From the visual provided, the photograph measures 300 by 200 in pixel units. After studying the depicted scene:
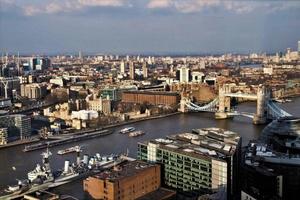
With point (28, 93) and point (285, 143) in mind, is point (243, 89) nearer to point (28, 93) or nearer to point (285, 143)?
point (28, 93)

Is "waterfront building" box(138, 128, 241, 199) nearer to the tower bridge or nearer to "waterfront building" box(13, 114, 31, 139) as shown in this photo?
"waterfront building" box(13, 114, 31, 139)

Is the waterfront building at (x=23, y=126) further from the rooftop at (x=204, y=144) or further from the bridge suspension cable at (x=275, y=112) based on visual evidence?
the bridge suspension cable at (x=275, y=112)

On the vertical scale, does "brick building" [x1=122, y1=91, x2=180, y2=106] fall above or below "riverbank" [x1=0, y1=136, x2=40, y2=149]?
above

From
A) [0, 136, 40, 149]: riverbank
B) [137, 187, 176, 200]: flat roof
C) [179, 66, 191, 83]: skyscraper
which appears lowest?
[0, 136, 40, 149]: riverbank

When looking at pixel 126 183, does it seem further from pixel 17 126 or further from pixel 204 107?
pixel 204 107

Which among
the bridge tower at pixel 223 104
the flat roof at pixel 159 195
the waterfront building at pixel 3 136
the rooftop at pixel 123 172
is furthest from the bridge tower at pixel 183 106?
the flat roof at pixel 159 195

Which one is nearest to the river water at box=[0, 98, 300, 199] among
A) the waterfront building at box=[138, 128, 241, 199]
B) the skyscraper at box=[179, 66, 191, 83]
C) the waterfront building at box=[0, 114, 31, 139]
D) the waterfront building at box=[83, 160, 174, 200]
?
the waterfront building at box=[83, 160, 174, 200]
